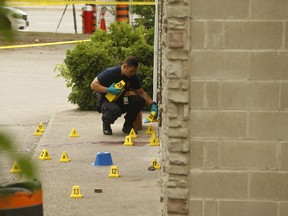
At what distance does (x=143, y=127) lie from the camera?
1338cm

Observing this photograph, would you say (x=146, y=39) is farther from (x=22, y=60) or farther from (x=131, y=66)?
(x=22, y=60)

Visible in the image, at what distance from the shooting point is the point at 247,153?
6.34 meters

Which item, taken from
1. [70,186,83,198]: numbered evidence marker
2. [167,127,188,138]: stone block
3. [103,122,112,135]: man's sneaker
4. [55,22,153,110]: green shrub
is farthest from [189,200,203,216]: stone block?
[55,22,153,110]: green shrub

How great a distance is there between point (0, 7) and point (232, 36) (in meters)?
4.37

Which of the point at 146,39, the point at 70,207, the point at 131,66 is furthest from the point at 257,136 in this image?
the point at 146,39

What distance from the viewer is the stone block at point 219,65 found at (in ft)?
20.5

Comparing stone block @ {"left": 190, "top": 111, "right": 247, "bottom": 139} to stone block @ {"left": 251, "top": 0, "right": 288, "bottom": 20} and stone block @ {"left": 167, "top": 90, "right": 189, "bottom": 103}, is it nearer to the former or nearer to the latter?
stone block @ {"left": 167, "top": 90, "right": 189, "bottom": 103}

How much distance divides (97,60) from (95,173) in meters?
4.62

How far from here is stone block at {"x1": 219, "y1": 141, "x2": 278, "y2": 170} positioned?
20.7 ft

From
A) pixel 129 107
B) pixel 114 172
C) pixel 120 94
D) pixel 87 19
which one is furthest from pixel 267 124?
pixel 87 19

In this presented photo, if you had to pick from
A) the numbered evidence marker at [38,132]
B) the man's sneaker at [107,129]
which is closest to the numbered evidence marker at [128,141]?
the man's sneaker at [107,129]

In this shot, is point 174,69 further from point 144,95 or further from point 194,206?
point 144,95

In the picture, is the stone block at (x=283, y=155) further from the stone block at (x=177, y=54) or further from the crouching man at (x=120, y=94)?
the crouching man at (x=120, y=94)

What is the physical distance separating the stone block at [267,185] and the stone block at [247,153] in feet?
0.24
